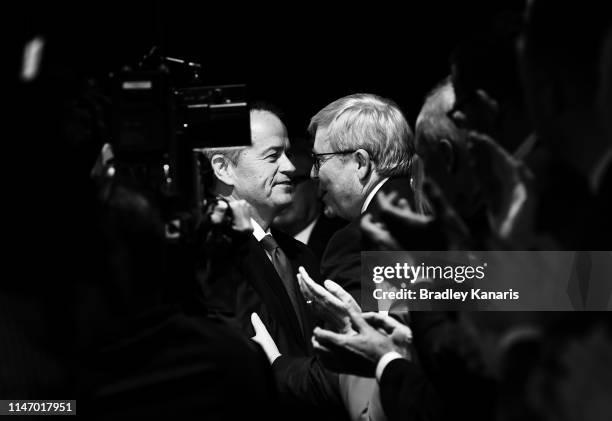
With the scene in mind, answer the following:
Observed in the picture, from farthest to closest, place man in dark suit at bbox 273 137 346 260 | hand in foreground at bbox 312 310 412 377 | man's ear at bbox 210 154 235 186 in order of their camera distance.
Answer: man in dark suit at bbox 273 137 346 260
man's ear at bbox 210 154 235 186
hand in foreground at bbox 312 310 412 377

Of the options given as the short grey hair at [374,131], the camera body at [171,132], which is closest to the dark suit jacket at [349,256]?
the short grey hair at [374,131]

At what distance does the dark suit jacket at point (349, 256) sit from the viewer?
2.81 m

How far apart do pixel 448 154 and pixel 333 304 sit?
50cm

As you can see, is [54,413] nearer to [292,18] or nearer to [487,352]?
[487,352]

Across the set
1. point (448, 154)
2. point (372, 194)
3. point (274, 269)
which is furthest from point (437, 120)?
point (274, 269)

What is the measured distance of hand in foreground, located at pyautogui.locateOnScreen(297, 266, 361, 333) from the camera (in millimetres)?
2309

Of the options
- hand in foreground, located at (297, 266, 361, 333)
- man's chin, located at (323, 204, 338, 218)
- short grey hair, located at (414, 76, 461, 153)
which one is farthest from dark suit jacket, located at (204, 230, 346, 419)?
short grey hair, located at (414, 76, 461, 153)

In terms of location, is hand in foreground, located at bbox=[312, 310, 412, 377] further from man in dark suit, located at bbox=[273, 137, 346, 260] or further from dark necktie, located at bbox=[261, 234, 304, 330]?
man in dark suit, located at bbox=[273, 137, 346, 260]

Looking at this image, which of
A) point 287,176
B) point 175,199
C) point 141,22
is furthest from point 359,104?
point 175,199

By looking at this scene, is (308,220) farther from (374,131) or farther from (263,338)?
(263,338)

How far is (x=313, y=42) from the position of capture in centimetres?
427

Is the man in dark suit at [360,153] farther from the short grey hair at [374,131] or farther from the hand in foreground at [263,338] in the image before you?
the hand in foreground at [263,338]

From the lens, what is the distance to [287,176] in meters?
3.81

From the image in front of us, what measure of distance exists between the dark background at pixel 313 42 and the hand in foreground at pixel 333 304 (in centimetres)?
144
